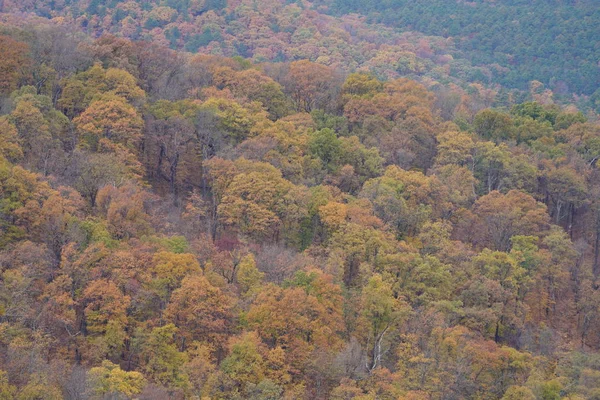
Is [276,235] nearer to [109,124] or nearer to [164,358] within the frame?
[109,124]

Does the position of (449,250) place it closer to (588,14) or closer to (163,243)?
(163,243)

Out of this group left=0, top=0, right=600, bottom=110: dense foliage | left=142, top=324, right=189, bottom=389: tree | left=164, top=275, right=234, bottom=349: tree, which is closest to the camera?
left=142, top=324, right=189, bottom=389: tree

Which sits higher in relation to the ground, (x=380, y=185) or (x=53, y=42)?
(x=53, y=42)

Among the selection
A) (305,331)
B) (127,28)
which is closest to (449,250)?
(305,331)

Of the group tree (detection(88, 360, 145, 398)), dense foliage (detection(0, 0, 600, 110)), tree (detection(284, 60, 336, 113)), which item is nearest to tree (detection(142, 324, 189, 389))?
tree (detection(88, 360, 145, 398))

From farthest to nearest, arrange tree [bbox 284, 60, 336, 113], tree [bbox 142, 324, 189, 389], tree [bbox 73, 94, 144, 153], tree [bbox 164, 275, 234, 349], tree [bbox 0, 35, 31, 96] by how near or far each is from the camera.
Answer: tree [bbox 284, 60, 336, 113] → tree [bbox 0, 35, 31, 96] → tree [bbox 73, 94, 144, 153] → tree [bbox 164, 275, 234, 349] → tree [bbox 142, 324, 189, 389]

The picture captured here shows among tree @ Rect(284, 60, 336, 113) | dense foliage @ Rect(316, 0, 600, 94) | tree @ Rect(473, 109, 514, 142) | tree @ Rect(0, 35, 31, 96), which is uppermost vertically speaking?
tree @ Rect(0, 35, 31, 96)

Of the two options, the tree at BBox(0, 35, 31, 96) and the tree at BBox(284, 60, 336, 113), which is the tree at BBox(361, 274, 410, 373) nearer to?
the tree at BBox(0, 35, 31, 96)

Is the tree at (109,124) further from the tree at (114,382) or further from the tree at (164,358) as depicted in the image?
the tree at (114,382)


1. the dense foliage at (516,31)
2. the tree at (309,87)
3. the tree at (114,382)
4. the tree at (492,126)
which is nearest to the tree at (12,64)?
the tree at (309,87)
